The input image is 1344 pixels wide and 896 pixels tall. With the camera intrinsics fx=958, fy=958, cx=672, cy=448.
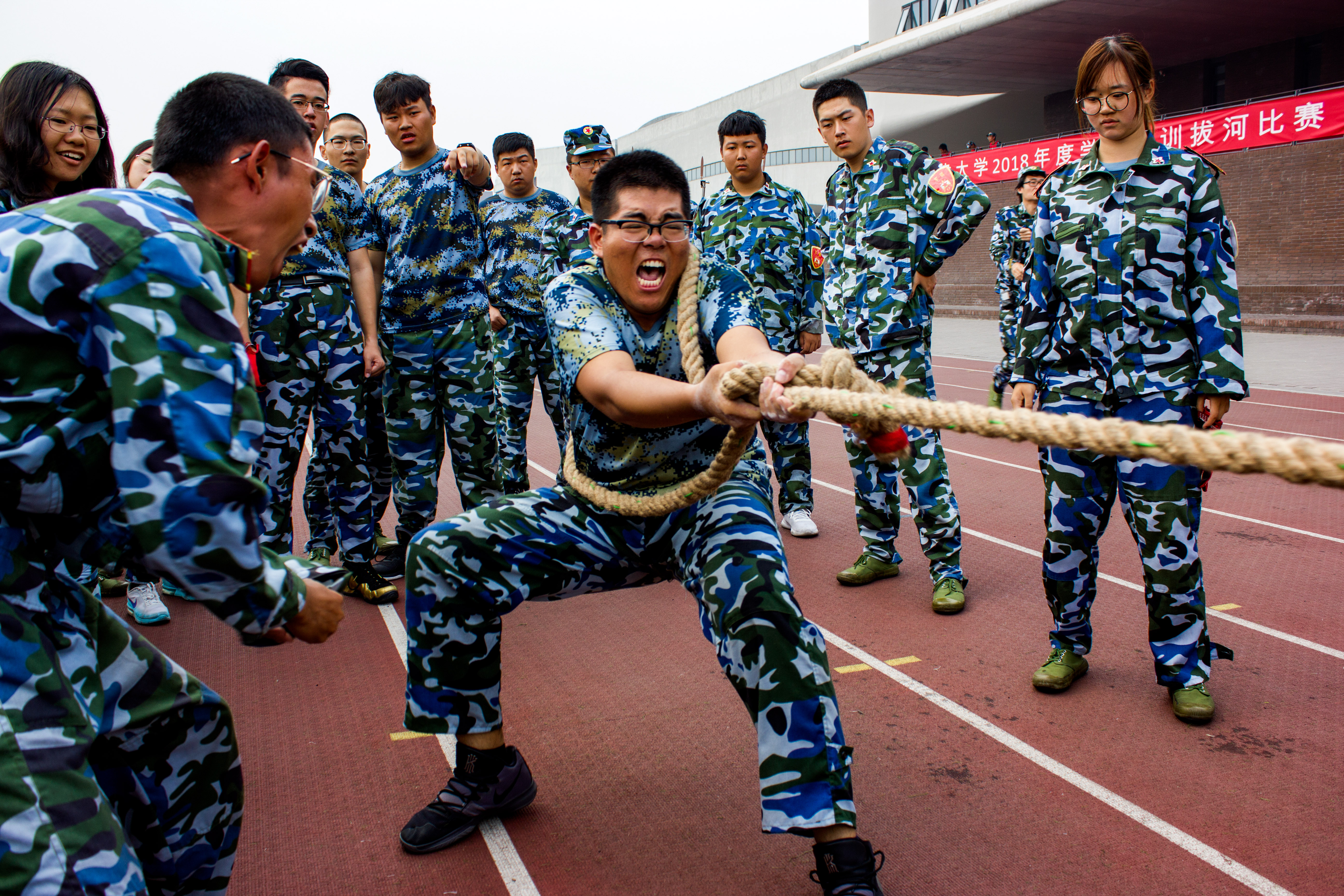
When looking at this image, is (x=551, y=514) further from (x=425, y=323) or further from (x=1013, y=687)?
(x=425, y=323)

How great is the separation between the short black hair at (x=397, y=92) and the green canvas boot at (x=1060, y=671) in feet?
12.2

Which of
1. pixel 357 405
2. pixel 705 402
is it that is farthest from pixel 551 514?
pixel 357 405

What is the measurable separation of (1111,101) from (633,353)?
6.08 ft

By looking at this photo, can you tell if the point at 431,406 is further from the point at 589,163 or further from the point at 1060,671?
the point at 1060,671

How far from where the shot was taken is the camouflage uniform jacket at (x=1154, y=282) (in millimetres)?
3105

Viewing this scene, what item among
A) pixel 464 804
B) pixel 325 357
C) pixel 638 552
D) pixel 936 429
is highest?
pixel 325 357

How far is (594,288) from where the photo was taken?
272 centimetres

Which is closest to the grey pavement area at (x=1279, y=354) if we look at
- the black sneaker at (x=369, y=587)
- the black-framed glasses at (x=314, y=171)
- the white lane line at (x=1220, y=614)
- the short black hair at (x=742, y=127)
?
the white lane line at (x=1220, y=614)

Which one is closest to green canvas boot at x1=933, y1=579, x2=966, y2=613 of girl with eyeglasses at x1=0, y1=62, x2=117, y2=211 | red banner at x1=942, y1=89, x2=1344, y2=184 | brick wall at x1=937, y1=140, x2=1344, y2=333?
girl with eyeglasses at x1=0, y1=62, x2=117, y2=211

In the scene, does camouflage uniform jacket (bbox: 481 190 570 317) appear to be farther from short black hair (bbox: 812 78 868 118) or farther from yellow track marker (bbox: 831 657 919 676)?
yellow track marker (bbox: 831 657 919 676)

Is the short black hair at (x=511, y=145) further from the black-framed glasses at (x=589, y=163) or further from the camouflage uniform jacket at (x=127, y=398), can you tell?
the camouflage uniform jacket at (x=127, y=398)

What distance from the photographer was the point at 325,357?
4258mm

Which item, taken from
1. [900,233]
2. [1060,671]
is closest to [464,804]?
[1060,671]

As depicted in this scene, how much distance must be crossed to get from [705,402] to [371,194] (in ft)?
10.5
